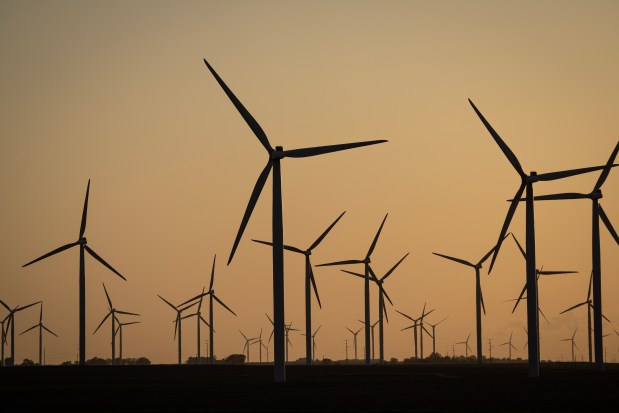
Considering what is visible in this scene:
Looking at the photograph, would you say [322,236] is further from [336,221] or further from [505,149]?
[505,149]

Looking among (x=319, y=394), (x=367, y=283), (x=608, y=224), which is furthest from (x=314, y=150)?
(x=367, y=283)

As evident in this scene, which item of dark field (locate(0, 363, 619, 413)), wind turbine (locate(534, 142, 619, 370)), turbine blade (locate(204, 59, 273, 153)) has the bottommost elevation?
dark field (locate(0, 363, 619, 413))

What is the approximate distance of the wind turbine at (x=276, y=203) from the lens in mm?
89000

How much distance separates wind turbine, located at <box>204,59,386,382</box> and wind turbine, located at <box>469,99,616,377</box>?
14.9m

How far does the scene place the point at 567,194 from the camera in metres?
114

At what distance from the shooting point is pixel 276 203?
92062 millimetres

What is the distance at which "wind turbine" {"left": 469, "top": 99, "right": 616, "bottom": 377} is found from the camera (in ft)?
320

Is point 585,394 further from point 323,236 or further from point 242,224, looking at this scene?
point 323,236

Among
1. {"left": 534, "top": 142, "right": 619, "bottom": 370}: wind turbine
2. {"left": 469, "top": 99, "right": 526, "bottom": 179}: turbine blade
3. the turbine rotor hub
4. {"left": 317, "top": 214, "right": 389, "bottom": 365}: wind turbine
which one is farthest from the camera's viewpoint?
{"left": 317, "top": 214, "right": 389, "bottom": 365}: wind turbine

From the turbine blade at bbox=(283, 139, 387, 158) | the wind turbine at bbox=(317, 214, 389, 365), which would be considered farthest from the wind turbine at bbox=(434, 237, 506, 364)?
the turbine blade at bbox=(283, 139, 387, 158)

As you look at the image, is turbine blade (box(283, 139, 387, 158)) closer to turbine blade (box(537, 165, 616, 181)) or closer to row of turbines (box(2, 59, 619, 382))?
row of turbines (box(2, 59, 619, 382))

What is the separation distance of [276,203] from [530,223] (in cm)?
2241

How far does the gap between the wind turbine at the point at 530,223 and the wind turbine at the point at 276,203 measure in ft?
48.7

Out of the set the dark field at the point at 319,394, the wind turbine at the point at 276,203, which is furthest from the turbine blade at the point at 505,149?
the dark field at the point at 319,394
